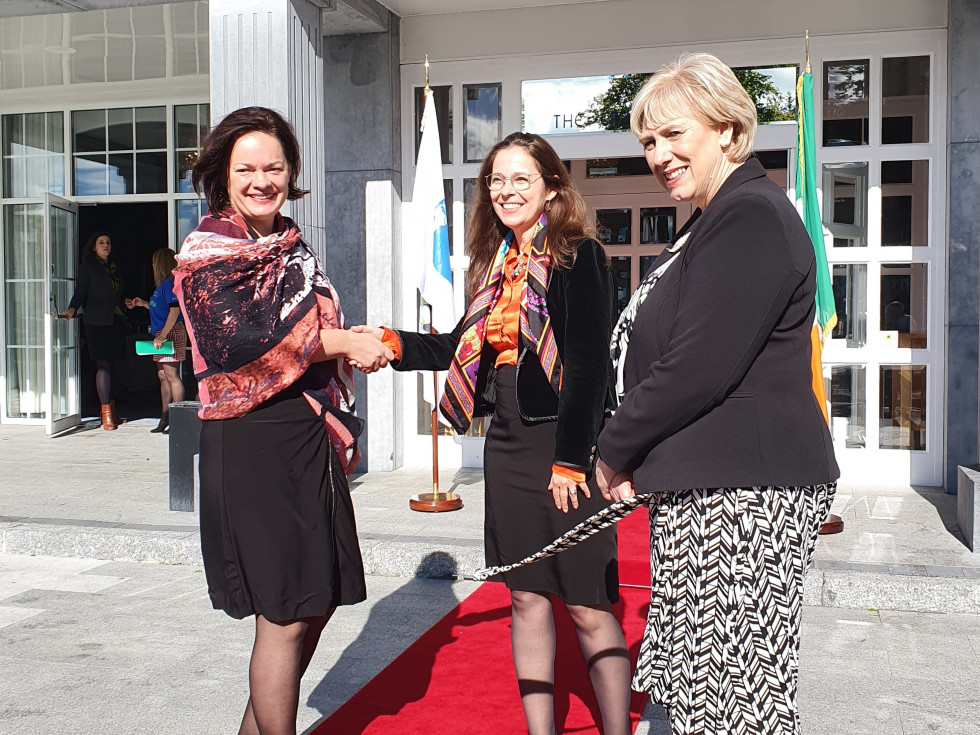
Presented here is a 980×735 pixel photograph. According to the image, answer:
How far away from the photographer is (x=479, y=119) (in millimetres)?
8109

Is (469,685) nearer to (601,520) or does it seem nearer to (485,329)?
(485,329)

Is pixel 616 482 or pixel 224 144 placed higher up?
pixel 224 144

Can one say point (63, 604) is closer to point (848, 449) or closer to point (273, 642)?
point (273, 642)

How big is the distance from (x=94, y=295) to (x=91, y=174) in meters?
1.64

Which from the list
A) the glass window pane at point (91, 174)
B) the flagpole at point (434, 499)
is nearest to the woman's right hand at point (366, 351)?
the flagpole at point (434, 499)

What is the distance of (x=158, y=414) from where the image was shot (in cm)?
1262

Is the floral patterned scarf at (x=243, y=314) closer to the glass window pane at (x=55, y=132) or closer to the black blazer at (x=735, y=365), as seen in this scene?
the black blazer at (x=735, y=365)

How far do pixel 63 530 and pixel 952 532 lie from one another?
517cm

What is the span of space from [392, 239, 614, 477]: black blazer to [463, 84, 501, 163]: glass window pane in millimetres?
5345

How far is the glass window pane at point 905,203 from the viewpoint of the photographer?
24.1ft

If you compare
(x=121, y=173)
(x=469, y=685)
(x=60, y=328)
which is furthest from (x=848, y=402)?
(x=121, y=173)

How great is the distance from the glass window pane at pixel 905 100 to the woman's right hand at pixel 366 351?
5.66 metres

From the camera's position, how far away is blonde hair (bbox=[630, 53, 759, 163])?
2094mm

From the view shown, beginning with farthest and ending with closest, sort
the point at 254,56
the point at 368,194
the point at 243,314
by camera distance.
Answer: the point at 368,194, the point at 254,56, the point at 243,314
